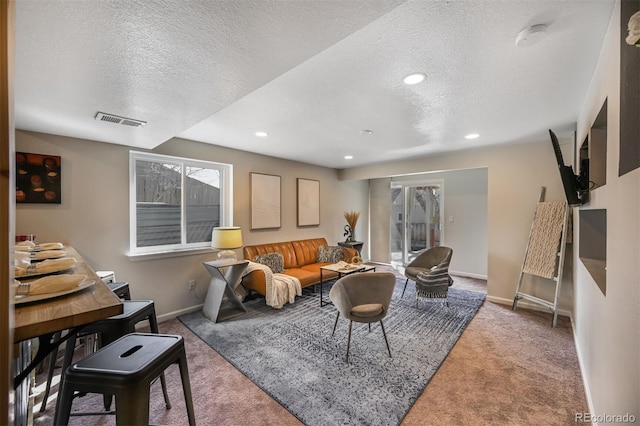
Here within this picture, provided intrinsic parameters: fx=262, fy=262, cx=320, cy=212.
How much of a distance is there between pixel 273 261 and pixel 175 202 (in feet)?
5.29

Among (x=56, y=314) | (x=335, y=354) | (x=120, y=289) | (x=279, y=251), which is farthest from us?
(x=279, y=251)

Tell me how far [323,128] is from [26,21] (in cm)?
237

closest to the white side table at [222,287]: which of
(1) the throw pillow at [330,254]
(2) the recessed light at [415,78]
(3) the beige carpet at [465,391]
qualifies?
(3) the beige carpet at [465,391]

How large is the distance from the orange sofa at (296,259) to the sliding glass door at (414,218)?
2.18m

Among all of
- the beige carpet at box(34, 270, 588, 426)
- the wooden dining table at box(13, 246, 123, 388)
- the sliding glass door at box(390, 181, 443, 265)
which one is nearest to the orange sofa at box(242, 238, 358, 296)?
the beige carpet at box(34, 270, 588, 426)

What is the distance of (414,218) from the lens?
6.26 meters

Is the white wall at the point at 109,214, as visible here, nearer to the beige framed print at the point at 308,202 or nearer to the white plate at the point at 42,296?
the beige framed print at the point at 308,202

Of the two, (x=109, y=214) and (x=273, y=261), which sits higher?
(x=109, y=214)

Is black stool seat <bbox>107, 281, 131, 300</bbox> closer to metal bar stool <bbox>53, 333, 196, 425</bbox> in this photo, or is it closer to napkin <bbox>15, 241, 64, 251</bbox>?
napkin <bbox>15, 241, 64, 251</bbox>

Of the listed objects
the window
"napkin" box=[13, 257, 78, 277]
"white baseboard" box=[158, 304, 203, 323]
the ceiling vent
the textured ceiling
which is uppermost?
the textured ceiling

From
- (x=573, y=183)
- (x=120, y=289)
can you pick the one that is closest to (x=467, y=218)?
(x=573, y=183)

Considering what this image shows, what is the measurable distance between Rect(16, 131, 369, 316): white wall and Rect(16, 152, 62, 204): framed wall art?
2.3 inches

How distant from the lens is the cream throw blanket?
138 inches

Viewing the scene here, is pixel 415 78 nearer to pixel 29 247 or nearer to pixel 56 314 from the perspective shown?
pixel 56 314
